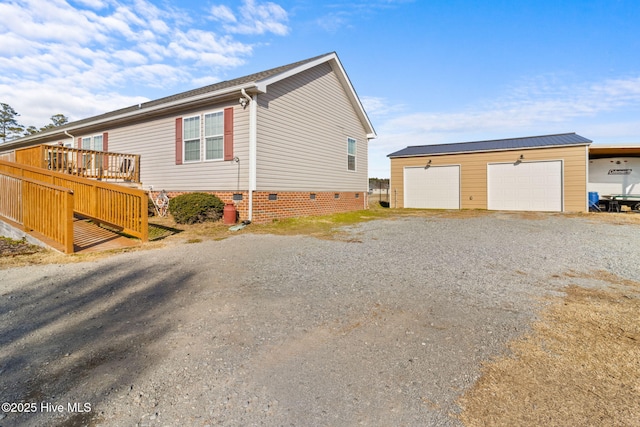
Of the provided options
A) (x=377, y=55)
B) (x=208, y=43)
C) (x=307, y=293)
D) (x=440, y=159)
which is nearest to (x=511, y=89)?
(x=440, y=159)

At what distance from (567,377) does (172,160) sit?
12382 mm

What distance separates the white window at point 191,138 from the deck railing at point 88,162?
2.90 metres

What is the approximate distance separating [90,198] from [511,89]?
58.6ft

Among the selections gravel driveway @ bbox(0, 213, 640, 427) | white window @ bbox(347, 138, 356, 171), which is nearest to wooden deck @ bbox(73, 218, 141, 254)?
gravel driveway @ bbox(0, 213, 640, 427)

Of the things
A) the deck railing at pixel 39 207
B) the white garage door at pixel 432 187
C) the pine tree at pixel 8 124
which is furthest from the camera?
the pine tree at pixel 8 124

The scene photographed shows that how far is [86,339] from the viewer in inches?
110

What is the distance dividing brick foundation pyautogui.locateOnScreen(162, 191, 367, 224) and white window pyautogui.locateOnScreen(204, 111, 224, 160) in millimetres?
1314

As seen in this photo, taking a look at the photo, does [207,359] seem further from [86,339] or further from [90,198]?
[90,198]

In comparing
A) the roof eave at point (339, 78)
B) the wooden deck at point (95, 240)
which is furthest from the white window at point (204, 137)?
the wooden deck at point (95, 240)

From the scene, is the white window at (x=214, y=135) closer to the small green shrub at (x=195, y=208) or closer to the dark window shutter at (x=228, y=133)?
the dark window shutter at (x=228, y=133)

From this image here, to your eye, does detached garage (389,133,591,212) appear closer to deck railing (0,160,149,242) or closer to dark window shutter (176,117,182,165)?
dark window shutter (176,117,182,165)

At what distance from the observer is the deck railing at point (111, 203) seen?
7160 millimetres

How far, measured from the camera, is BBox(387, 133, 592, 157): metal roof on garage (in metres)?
15.2

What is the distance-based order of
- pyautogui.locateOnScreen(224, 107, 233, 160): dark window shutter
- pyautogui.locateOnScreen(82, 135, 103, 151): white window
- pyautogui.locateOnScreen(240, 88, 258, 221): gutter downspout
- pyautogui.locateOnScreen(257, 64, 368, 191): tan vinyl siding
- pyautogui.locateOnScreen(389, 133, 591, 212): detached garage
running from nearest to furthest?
pyautogui.locateOnScreen(240, 88, 258, 221): gutter downspout < pyautogui.locateOnScreen(224, 107, 233, 160): dark window shutter < pyautogui.locateOnScreen(257, 64, 368, 191): tan vinyl siding < pyautogui.locateOnScreen(82, 135, 103, 151): white window < pyautogui.locateOnScreen(389, 133, 591, 212): detached garage
